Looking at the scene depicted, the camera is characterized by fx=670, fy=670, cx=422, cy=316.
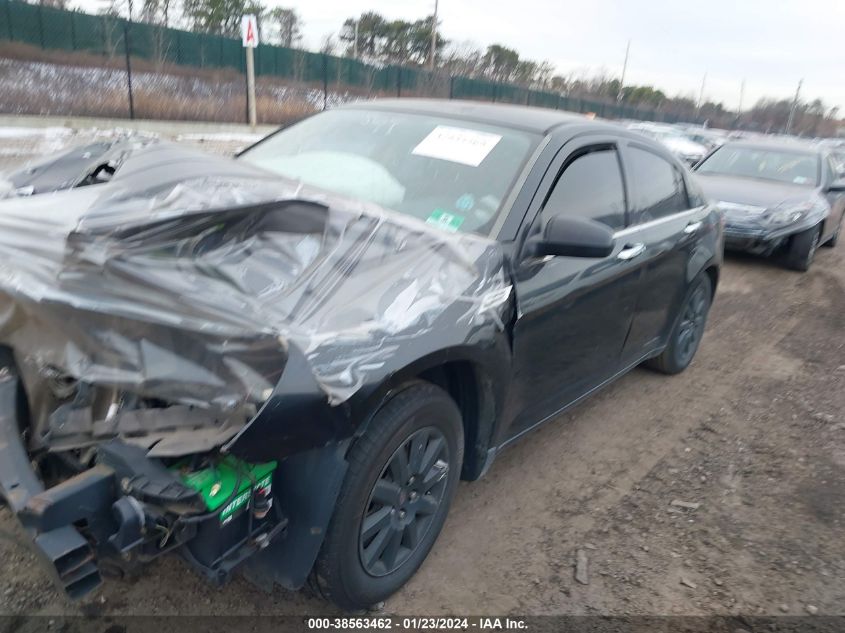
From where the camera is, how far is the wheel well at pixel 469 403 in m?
2.52

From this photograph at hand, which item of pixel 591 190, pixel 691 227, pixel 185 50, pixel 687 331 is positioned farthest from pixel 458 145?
pixel 185 50

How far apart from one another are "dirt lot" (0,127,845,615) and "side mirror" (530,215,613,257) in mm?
1266

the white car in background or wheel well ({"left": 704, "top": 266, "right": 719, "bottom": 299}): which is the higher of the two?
wheel well ({"left": 704, "top": 266, "right": 719, "bottom": 299})

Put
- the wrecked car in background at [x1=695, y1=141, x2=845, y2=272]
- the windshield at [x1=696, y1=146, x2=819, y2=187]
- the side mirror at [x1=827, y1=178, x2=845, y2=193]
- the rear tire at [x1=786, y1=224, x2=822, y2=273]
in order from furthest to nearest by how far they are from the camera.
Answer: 1. the windshield at [x1=696, y1=146, x2=819, y2=187]
2. the side mirror at [x1=827, y1=178, x2=845, y2=193]
3. the rear tire at [x1=786, y1=224, x2=822, y2=273]
4. the wrecked car in background at [x1=695, y1=141, x2=845, y2=272]

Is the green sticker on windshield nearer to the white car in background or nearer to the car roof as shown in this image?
the car roof

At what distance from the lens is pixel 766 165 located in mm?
9562

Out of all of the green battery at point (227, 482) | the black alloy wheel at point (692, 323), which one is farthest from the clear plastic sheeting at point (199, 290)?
the black alloy wheel at point (692, 323)

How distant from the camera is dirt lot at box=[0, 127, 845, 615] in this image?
254cm

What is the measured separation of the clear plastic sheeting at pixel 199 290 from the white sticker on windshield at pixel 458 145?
893mm

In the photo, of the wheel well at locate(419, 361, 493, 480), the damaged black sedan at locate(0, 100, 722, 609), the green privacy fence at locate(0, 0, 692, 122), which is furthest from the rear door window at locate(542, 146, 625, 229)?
the green privacy fence at locate(0, 0, 692, 122)

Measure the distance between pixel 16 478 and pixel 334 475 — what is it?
0.88 meters

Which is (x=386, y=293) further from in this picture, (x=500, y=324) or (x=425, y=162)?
(x=425, y=162)

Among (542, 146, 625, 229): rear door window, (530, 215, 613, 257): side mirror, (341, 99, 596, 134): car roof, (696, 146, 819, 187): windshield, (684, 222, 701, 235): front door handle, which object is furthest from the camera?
(696, 146, 819, 187): windshield

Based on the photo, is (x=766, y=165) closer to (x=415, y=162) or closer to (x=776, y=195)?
(x=776, y=195)
